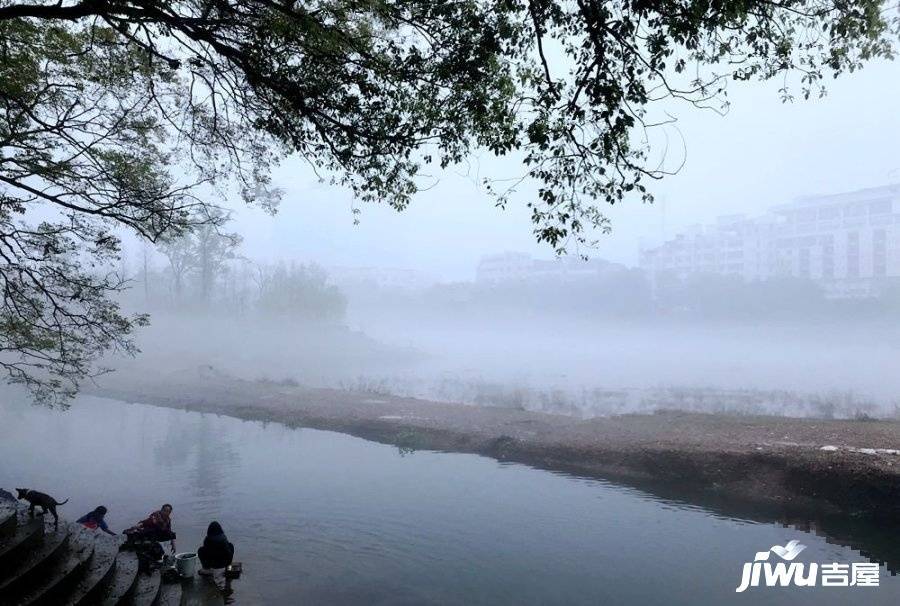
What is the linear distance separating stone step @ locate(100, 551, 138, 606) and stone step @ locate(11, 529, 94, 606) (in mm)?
449

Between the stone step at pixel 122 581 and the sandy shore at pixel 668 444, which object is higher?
the sandy shore at pixel 668 444

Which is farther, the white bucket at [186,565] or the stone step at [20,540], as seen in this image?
the white bucket at [186,565]

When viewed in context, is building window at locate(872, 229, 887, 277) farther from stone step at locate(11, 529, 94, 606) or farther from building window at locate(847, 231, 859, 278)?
stone step at locate(11, 529, 94, 606)

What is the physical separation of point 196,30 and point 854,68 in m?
8.17

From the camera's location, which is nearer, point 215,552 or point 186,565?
point 186,565

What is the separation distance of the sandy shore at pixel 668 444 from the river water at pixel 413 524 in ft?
4.19

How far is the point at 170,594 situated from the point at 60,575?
5.58ft

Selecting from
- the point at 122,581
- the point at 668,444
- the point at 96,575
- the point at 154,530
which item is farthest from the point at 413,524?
the point at 668,444

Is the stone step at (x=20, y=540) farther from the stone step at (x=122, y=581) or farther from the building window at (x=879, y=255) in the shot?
the building window at (x=879, y=255)

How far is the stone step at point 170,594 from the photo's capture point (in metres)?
8.48

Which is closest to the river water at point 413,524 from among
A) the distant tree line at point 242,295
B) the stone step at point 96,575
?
the stone step at point 96,575

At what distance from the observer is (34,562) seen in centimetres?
759

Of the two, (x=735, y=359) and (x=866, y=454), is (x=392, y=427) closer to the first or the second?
(x=866, y=454)

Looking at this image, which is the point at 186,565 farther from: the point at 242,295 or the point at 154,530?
the point at 242,295
